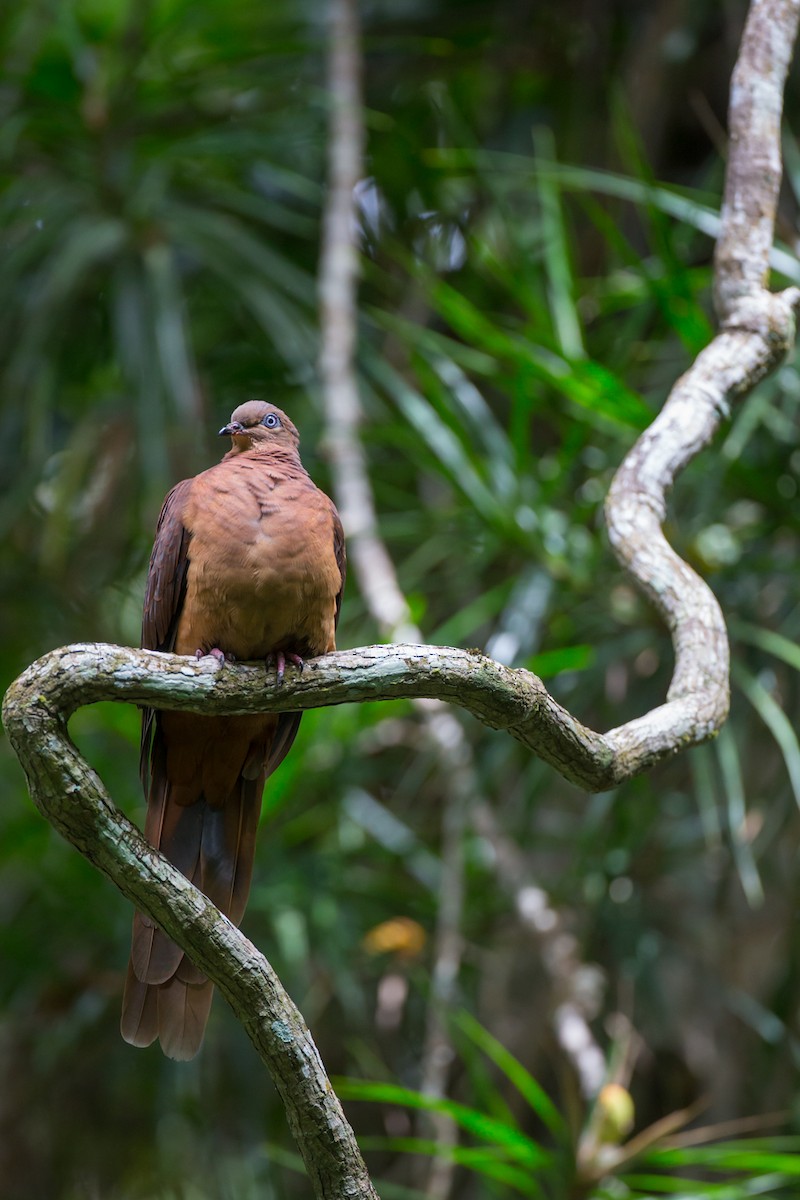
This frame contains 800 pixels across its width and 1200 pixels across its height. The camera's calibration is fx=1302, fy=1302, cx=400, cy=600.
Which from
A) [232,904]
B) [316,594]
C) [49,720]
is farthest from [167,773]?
[49,720]

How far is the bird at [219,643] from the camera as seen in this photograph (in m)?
1.84

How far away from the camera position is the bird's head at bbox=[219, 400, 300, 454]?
228cm

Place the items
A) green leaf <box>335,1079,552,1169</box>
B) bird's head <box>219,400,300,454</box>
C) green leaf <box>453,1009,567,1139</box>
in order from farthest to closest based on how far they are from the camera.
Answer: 1. green leaf <box>453,1009,567,1139</box>
2. green leaf <box>335,1079,552,1169</box>
3. bird's head <box>219,400,300,454</box>

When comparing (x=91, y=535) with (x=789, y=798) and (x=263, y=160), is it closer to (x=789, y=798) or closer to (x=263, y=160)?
(x=263, y=160)

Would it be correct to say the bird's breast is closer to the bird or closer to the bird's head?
the bird

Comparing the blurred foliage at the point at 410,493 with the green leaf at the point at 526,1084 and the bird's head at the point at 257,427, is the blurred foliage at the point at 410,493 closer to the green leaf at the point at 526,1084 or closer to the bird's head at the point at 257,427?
the green leaf at the point at 526,1084

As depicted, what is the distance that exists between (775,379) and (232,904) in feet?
6.06

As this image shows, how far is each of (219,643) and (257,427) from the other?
1.73 ft

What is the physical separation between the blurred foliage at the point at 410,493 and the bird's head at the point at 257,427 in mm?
560

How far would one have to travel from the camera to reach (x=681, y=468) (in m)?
1.95

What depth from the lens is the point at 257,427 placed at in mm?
2291

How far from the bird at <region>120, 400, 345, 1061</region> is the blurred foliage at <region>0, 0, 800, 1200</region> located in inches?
28.7

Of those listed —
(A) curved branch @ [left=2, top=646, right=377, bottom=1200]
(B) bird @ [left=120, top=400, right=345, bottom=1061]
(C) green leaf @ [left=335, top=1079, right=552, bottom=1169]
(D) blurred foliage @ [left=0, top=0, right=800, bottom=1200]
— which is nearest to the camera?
(A) curved branch @ [left=2, top=646, right=377, bottom=1200]

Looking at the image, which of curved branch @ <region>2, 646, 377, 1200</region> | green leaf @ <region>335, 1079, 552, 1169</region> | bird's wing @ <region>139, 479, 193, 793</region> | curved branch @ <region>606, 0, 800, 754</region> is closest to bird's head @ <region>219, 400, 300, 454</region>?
bird's wing @ <region>139, 479, 193, 793</region>
